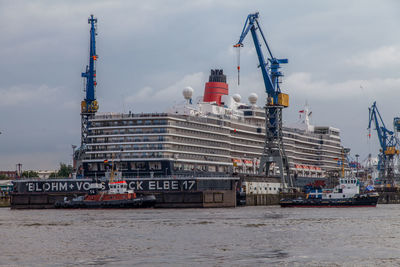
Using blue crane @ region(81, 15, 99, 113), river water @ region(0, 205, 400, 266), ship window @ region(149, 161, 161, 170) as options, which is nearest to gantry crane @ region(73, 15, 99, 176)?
blue crane @ region(81, 15, 99, 113)

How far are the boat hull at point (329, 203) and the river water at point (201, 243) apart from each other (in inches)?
1847

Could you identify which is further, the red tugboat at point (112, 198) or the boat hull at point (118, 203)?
the red tugboat at point (112, 198)

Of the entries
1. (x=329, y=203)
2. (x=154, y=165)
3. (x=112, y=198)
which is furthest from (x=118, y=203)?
(x=329, y=203)

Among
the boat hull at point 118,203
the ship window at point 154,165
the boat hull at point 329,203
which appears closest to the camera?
the boat hull at point 118,203

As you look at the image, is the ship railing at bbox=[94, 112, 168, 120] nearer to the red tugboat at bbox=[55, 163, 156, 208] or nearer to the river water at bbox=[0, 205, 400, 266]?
the red tugboat at bbox=[55, 163, 156, 208]

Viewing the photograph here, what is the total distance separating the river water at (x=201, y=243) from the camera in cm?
4344

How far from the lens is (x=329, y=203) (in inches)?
4852

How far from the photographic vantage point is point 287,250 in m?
48.3

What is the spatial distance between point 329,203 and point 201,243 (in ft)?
241

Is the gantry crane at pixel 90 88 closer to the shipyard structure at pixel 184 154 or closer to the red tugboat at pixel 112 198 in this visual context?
the shipyard structure at pixel 184 154

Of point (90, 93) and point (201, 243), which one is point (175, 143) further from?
point (201, 243)

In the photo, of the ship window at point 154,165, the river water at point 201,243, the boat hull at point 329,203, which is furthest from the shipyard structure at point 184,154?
the river water at point 201,243

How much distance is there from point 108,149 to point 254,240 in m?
87.9

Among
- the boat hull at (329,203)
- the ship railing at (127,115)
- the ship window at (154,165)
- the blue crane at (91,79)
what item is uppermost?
the blue crane at (91,79)
